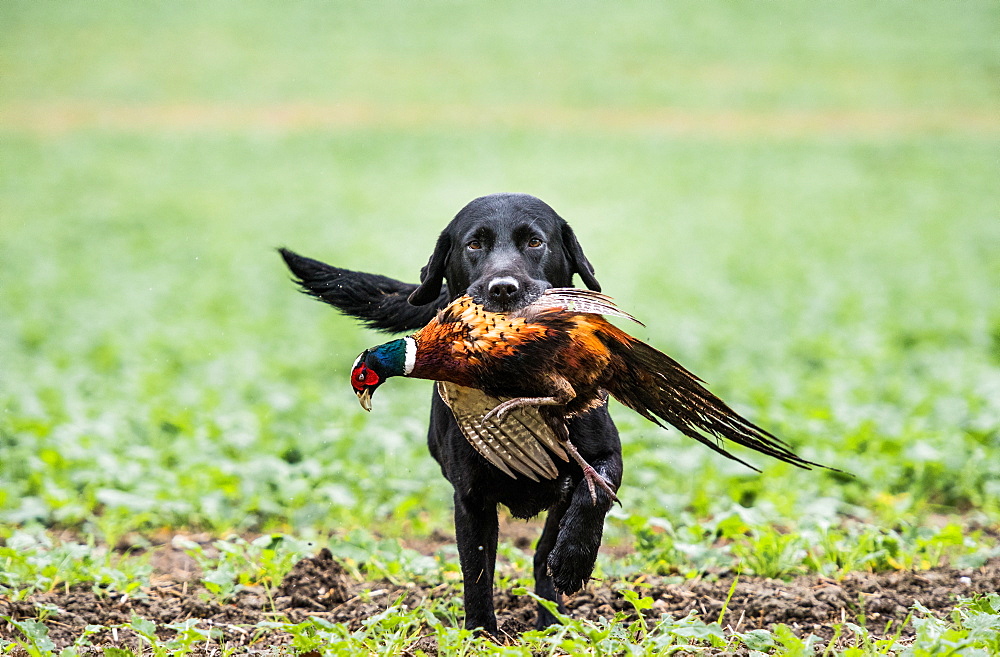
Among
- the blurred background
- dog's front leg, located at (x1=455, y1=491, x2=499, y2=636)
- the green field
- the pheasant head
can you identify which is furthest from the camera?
the blurred background

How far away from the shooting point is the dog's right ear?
12.8ft

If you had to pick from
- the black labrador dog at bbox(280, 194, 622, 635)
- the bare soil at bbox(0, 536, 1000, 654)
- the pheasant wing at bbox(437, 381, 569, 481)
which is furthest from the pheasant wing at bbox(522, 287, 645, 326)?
the bare soil at bbox(0, 536, 1000, 654)

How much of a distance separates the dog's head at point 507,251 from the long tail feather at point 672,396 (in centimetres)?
37

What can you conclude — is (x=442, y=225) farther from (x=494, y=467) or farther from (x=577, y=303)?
(x=577, y=303)

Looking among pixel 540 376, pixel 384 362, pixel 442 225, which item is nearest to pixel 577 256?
pixel 540 376

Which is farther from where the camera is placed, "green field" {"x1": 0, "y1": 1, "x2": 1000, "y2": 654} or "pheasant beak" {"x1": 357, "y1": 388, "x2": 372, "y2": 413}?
"green field" {"x1": 0, "y1": 1, "x2": 1000, "y2": 654}

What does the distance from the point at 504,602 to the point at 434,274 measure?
4.54 feet

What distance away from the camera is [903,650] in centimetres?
330

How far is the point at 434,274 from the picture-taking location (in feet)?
13.0

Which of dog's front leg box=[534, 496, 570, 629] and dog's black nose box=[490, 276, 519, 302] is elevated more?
dog's black nose box=[490, 276, 519, 302]

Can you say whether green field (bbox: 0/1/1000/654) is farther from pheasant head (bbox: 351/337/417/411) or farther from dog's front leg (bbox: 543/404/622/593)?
pheasant head (bbox: 351/337/417/411)

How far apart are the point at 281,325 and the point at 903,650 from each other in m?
9.70

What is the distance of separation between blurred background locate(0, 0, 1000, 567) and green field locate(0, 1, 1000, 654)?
6 centimetres

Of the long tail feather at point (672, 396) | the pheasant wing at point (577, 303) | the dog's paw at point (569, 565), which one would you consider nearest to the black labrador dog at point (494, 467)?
the dog's paw at point (569, 565)
